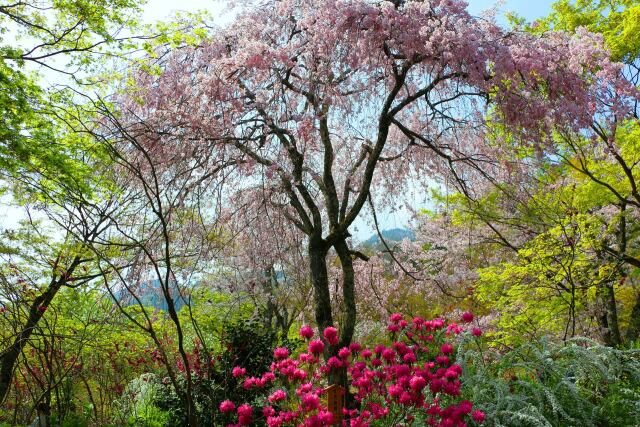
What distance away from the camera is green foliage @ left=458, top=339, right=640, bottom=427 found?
11.0ft

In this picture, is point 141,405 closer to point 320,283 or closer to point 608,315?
point 320,283

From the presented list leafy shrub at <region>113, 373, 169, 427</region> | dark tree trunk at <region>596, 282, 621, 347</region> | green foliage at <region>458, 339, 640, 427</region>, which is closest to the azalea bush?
green foliage at <region>458, 339, 640, 427</region>

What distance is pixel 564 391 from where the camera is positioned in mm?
3754

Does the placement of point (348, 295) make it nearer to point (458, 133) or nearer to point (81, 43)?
point (458, 133)

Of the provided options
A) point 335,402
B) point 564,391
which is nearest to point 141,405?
point 335,402

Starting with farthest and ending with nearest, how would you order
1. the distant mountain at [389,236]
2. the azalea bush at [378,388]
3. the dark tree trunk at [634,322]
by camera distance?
the distant mountain at [389,236]
the dark tree trunk at [634,322]
the azalea bush at [378,388]

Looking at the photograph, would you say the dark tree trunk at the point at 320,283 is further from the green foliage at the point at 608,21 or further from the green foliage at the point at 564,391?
the green foliage at the point at 608,21

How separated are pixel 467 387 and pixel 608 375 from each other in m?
1.09

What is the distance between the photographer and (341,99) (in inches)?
223

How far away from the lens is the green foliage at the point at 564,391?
3363mm

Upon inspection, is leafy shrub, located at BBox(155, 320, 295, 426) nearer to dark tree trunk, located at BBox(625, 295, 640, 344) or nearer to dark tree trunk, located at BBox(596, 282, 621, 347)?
dark tree trunk, located at BBox(596, 282, 621, 347)

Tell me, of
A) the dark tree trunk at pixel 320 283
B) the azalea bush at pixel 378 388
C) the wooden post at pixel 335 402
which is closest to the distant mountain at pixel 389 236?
the dark tree trunk at pixel 320 283

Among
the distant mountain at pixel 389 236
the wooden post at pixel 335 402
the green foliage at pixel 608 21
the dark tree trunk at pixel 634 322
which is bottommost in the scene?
the dark tree trunk at pixel 634 322

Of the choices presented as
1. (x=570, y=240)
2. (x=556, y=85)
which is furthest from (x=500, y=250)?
(x=556, y=85)
